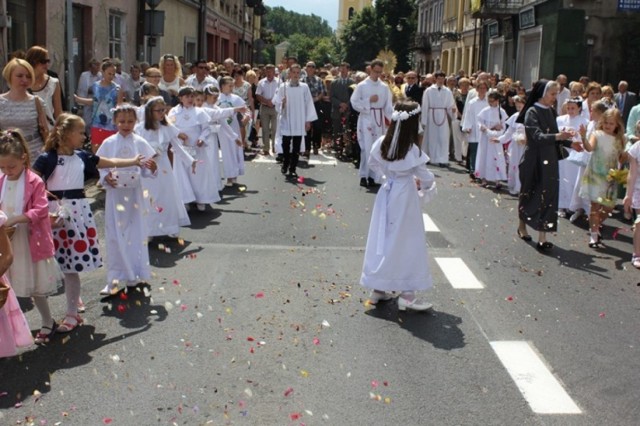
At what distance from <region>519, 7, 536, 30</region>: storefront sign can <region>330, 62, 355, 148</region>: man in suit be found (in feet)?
47.1

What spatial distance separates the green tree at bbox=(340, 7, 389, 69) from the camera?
9112cm

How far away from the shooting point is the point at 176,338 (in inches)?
234

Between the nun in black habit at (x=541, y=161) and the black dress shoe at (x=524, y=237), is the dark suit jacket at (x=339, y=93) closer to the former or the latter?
the black dress shoe at (x=524, y=237)

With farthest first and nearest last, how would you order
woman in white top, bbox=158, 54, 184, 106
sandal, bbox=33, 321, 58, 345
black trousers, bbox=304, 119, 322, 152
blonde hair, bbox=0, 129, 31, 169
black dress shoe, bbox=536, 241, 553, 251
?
black trousers, bbox=304, 119, 322, 152 → woman in white top, bbox=158, 54, 184, 106 → black dress shoe, bbox=536, 241, 553, 251 → sandal, bbox=33, 321, 58, 345 → blonde hair, bbox=0, 129, 31, 169

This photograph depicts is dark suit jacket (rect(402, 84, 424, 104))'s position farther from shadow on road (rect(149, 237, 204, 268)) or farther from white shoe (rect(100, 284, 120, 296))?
white shoe (rect(100, 284, 120, 296))

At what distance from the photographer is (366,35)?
91.5 meters

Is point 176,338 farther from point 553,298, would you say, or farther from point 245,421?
point 553,298

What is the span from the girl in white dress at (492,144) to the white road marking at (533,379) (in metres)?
9.20

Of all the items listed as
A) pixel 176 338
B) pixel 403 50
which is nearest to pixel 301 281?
pixel 176 338

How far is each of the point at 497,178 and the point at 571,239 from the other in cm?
466

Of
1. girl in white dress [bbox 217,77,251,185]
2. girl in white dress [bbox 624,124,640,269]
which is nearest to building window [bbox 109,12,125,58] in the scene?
girl in white dress [bbox 217,77,251,185]

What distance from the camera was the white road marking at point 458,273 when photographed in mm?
7750

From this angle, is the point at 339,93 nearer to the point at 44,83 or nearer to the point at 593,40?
the point at 44,83

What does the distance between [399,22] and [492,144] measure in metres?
71.9
